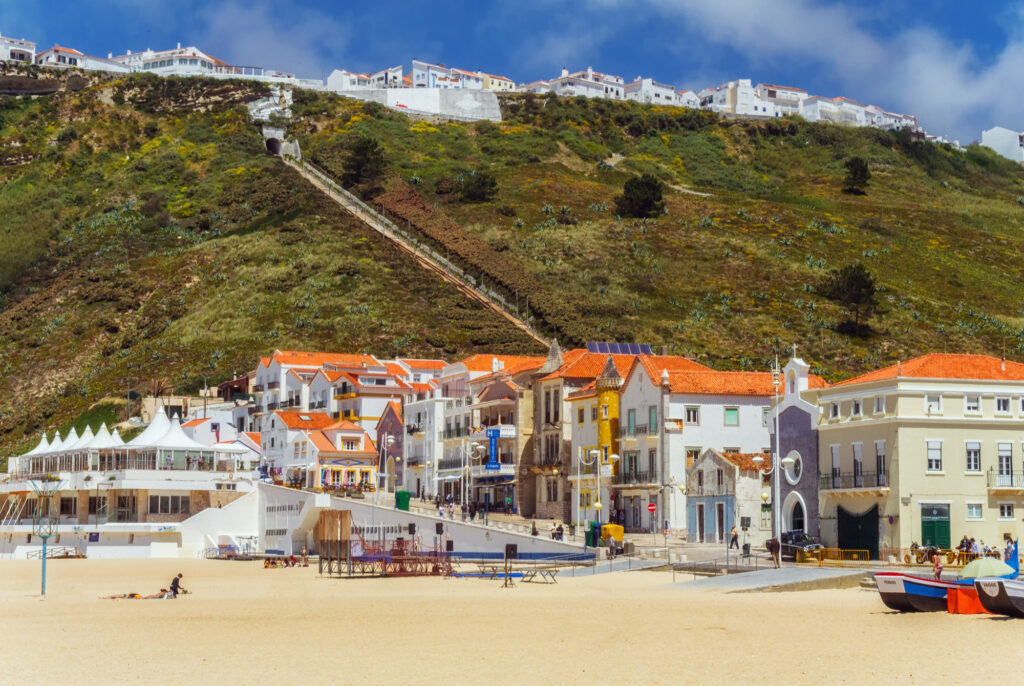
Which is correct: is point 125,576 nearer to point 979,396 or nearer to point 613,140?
point 979,396

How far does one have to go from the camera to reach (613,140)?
171m

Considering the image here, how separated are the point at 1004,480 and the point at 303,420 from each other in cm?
4564

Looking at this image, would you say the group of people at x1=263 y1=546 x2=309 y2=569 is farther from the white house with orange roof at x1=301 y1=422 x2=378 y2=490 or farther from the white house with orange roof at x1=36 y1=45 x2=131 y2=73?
the white house with orange roof at x1=36 y1=45 x2=131 y2=73

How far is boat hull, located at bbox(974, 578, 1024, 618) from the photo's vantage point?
92.0 ft

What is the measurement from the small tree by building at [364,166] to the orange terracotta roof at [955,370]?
3868 inches

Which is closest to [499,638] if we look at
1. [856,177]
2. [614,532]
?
[614,532]

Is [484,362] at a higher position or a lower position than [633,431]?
Answer: higher

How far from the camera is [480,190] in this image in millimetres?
136250

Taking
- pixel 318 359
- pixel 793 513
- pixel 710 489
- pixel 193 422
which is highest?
pixel 318 359

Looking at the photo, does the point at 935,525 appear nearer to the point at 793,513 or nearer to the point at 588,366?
the point at 793,513

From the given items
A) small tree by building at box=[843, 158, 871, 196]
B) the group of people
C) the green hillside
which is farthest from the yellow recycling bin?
small tree by building at box=[843, 158, 871, 196]

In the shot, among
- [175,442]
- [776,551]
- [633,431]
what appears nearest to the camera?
[776,551]

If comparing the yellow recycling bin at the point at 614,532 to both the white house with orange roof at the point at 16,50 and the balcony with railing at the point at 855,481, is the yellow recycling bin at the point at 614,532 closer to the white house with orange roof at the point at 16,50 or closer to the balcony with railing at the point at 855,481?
the balcony with railing at the point at 855,481

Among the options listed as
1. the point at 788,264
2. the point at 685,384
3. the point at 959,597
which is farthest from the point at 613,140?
the point at 959,597
